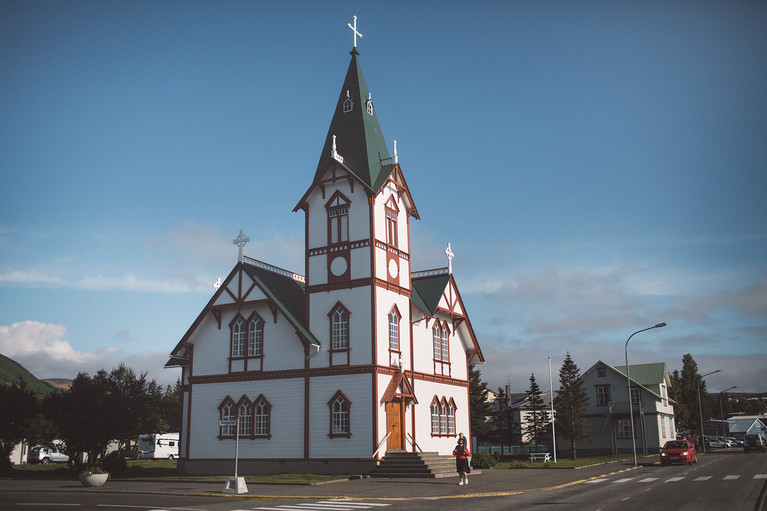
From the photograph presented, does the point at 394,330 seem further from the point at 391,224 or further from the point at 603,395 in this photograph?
the point at 603,395

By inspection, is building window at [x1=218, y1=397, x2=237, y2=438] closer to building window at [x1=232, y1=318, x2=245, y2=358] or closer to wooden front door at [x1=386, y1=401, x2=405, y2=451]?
building window at [x1=232, y1=318, x2=245, y2=358]

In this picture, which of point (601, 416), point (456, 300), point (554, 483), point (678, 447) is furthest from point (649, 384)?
point (554, 483)

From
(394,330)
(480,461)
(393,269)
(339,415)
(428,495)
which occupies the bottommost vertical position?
(480,461)

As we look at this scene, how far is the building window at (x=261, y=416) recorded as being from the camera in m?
35.3

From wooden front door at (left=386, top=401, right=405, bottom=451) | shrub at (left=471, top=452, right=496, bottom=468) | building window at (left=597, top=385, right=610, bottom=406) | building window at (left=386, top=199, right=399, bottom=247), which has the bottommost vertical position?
shrub at (left=471, top=452, right=496, bottom=468)

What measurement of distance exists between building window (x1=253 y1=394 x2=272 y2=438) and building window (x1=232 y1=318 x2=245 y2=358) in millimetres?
2902

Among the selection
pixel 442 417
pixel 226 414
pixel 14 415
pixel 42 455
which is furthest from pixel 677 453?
pixel 42 455

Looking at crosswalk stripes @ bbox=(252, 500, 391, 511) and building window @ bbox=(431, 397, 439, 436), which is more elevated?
building window @ bbox=(431, 397, 439, 436)

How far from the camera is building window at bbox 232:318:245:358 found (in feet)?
121

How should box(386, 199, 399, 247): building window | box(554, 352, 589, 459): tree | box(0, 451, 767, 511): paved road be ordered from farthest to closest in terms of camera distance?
1. box(554, 352, 589, 459): tree
2. box(386, 199, 399, 247): building window
3. box(0, 451, 767, 511): paved road

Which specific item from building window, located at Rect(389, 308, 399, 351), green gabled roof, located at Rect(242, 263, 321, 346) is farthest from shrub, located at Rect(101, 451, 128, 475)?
building window, located at Rect(389, 308, 399, 351)

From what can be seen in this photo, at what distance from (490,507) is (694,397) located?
283 feet

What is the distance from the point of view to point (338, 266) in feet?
116

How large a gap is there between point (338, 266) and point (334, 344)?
4.10 metres
